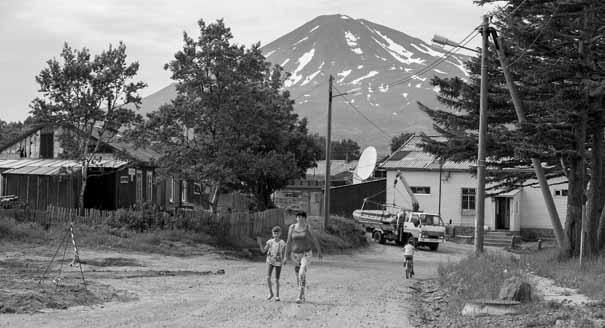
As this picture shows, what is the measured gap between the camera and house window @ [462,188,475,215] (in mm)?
55719

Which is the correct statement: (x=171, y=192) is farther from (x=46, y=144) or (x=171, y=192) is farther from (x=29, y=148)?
(x=29, y=148)

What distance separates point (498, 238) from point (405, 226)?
10699 mm

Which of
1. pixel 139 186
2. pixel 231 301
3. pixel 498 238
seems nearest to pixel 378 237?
pixel 498 238

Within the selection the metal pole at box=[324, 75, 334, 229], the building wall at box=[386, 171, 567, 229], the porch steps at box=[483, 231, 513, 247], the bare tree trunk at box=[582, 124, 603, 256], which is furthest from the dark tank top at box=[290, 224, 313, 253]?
the building wall at box=[386, 171, 567, 229]

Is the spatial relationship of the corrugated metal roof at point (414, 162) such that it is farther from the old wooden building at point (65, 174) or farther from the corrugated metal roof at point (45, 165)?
the corrugated metal roof at point (45, 165)

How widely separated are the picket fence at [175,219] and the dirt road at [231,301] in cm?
384

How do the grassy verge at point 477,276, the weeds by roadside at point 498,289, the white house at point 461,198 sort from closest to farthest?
the weeds by roadside at point 498,289 → the grassy verge at point 477,276 → the white house at point 461,198

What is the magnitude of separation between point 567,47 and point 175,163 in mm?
15580

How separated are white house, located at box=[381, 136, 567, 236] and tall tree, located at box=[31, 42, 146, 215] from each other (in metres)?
27.1

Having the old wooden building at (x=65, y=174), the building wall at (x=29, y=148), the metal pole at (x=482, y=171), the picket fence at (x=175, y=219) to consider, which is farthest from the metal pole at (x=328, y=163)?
the metal pole at (x=482, y=171)

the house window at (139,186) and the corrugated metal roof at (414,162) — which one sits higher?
the corrugated metal roof at (414,162)

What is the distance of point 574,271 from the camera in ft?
A: 63.9

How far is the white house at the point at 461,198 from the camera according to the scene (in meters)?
55.5

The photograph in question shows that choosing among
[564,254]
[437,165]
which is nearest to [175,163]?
[564,254]
